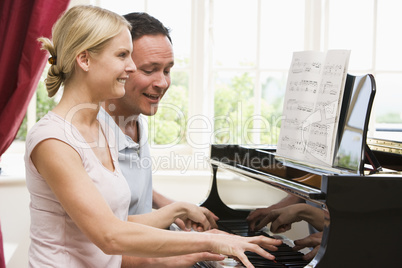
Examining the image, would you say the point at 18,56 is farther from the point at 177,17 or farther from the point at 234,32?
the point at 234,32

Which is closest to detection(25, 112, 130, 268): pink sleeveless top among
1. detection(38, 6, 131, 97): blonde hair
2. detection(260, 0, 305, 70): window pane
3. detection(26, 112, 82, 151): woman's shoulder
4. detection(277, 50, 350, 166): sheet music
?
detection(26, 112, 82, 151): woman's shoulder

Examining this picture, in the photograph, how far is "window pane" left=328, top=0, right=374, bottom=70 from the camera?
11.0 ft

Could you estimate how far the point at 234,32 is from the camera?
3.39 meters

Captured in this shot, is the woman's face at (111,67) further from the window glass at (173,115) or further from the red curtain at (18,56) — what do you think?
the window glass at (173,115)

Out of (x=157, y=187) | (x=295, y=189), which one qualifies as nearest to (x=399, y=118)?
(x=157, y=187)

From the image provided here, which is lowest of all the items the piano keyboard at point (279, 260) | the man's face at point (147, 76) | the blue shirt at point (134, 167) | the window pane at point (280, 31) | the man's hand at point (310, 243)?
the piano keyboard at point (279, 260)

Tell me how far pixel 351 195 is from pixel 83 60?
814 millimetres

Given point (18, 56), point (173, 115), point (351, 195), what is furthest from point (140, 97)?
point (173, 115)

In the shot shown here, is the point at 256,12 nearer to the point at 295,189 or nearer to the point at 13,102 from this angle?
the point at 13,102

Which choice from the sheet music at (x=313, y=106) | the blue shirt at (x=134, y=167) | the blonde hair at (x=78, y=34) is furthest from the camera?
the blue shirt at (x=134, y=167)

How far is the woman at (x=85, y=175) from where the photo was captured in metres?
1.26

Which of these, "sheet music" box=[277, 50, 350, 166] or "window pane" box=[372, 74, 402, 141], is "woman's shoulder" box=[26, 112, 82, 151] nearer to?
"sheet music" box=[277, 50, 350, 166]

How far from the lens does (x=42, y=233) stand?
1.41m

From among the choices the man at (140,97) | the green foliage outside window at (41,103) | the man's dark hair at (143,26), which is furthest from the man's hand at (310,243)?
the green foliage outside window at (41,103)
